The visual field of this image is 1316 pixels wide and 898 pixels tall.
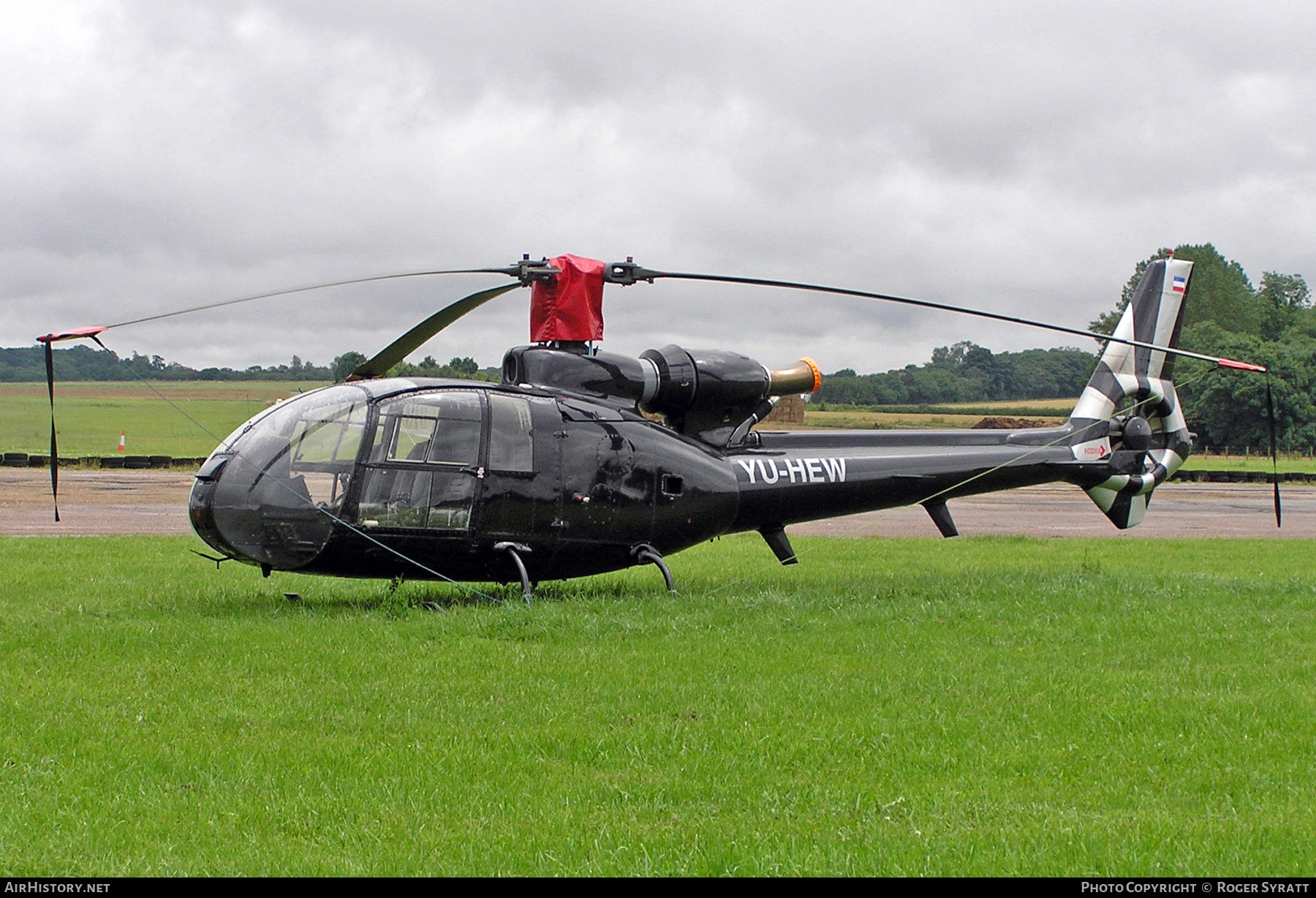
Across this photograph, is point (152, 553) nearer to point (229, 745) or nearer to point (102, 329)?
point (102, 329)

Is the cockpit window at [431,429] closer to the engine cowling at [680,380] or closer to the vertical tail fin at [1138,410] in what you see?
the engine cowling at [680,380]

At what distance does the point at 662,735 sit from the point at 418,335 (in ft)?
20.1

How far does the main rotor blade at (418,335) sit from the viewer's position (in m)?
11.2

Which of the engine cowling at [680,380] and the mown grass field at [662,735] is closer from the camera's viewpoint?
the mown grass field at [662,735]

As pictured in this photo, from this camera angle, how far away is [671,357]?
12.7 metres

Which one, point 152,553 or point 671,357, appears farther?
point 152,553

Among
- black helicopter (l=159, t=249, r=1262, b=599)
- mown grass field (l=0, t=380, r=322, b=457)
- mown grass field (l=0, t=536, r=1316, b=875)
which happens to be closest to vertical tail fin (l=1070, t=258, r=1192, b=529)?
black helicopter (l=159, t=249, r=1262, b=599)

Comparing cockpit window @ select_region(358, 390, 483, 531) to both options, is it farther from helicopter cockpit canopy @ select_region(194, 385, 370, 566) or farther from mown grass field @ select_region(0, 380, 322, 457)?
mown grass field @ select_region(0, 380, 322, 457)

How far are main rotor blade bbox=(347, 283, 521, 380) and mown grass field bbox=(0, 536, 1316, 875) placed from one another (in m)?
2.32

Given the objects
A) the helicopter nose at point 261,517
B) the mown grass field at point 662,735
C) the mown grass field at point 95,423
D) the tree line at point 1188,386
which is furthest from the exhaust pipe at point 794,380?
the tree line at point 1188,386

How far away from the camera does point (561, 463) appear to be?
11.4 metres

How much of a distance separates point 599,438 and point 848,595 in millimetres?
3005

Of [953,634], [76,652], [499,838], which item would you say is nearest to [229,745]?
[499,838]

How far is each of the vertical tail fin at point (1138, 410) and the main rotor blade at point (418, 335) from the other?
800 cm
